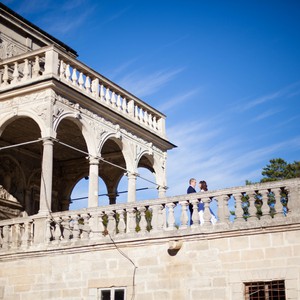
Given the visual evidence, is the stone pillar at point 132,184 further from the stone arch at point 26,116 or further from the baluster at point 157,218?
the baluster at point 157,218

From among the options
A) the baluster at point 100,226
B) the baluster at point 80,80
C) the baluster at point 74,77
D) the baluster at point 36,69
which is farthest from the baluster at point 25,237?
the baluster at point 80,80

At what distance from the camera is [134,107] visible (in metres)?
20.4

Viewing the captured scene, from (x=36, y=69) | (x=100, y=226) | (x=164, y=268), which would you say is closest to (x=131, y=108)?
(x=36, y=69)

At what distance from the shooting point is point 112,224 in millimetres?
13812

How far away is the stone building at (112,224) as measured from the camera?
11.9 m

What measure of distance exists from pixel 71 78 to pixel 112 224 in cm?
562

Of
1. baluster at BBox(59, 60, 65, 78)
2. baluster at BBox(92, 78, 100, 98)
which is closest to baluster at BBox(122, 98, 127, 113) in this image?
baluster at BBox(92, 78, 100, 98)

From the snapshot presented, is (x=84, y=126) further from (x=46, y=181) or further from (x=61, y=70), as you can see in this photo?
(x=46, y=181)

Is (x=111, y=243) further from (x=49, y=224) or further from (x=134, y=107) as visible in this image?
(x=134, y=107)

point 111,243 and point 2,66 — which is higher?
point 2,66

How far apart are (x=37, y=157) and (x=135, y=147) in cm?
448

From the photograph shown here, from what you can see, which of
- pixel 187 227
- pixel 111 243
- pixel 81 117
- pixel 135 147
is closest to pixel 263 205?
pixel 187 227

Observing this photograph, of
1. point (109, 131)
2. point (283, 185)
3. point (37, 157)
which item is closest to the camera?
point (283, 185)

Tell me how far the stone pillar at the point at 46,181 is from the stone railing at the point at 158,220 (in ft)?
1.10
